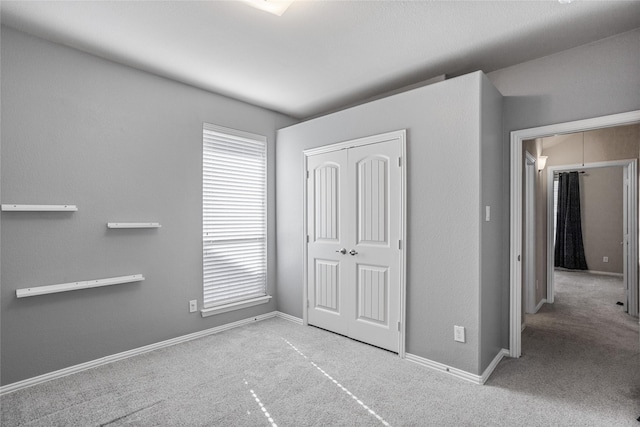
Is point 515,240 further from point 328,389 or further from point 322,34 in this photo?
point 322,34

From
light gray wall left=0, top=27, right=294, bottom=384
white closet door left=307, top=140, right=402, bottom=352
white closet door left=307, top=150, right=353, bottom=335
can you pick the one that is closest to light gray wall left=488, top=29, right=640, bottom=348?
white closet door left=307, top=140, right=402, bottom=352

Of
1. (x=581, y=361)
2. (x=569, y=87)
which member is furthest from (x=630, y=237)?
(x=569, y=87)

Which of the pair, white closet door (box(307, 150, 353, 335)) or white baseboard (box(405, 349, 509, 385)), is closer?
white baseboard (box(405, 349, 509, 385))

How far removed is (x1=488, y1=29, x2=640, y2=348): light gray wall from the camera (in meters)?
2.36

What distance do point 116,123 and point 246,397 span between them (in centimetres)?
255

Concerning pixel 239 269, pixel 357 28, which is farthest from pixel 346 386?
pixel 357 28

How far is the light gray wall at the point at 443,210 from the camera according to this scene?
97.7 inches

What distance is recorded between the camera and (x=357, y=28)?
2.32 meters

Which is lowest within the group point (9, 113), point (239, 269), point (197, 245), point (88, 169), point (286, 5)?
point (239, 269)

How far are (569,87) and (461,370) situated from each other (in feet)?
8.08

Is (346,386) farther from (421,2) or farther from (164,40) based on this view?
(164,40)

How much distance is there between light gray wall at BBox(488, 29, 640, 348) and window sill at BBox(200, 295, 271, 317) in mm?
2640

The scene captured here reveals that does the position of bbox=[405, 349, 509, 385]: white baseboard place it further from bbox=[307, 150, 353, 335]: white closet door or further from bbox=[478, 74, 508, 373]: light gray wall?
bbox=[307, 150, 353, 335]: white closet door

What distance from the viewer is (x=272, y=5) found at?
2.01 m
